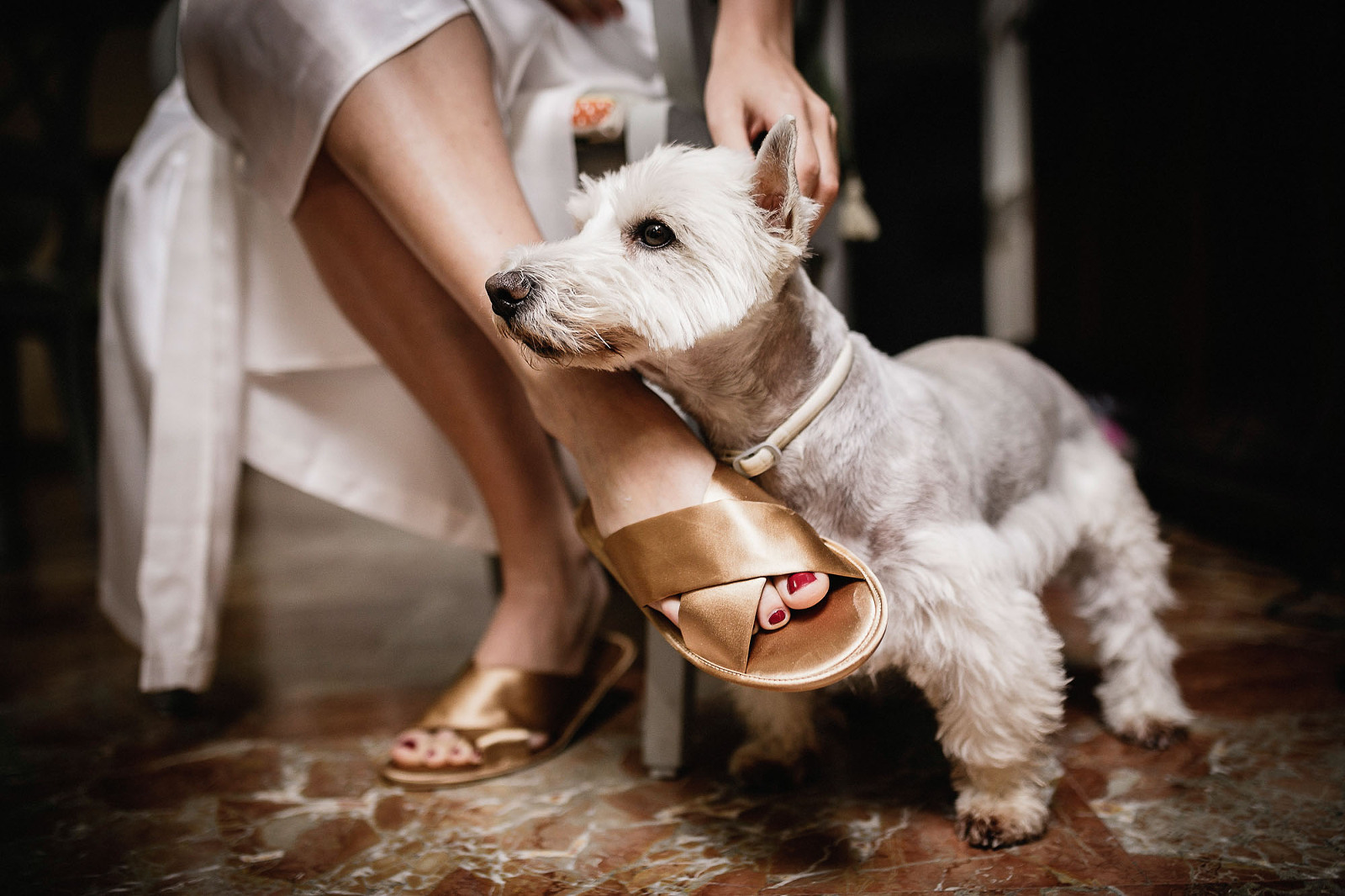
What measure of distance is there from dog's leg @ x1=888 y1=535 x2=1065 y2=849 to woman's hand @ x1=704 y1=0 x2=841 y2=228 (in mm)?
377

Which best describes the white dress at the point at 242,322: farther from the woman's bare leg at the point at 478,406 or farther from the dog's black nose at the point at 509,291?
the dog's black nose at the point at 509,291

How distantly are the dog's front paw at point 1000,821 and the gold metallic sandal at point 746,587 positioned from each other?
0.89 ft

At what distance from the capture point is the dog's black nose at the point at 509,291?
720 millimetres

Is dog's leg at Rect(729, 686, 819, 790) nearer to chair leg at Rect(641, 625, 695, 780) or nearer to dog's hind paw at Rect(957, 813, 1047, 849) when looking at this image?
chair leg at Rect(641, 625, 695, 780)

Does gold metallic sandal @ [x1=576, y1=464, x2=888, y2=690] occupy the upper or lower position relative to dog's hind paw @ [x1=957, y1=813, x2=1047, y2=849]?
upper

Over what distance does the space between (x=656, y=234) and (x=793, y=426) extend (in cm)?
23

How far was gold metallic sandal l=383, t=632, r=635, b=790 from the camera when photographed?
1001 mm

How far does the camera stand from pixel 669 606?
2.56 ft

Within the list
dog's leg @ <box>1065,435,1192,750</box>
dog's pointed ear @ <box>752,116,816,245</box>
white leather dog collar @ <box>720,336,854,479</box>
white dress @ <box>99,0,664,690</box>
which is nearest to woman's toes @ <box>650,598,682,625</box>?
white leather dog collar @ <box>720,336,854,479</box>

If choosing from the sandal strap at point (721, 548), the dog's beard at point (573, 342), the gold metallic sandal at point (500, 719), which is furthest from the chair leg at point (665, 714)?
the dog's beard at point (573, 342)

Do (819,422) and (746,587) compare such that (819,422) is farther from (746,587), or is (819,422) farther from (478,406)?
(478,406)

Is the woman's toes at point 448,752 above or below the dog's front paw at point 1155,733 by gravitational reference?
above

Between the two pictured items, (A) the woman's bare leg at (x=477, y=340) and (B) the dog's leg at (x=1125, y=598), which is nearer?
(A) the woman's bare leg at (x=477, y=340)

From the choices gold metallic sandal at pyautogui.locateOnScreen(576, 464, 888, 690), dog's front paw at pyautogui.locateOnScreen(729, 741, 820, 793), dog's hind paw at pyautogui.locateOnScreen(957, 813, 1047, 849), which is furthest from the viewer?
dog's front paw at pyautogui.locateOnScreen(729, 741, 820, 793)
